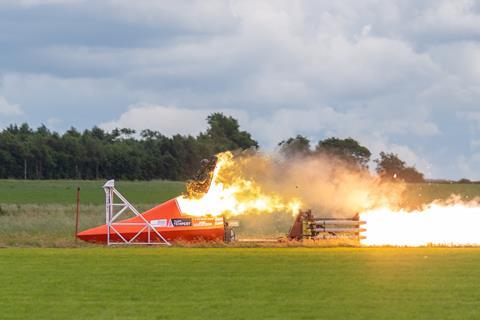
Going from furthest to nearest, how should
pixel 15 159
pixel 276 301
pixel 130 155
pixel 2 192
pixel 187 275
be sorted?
1. pixel 15 159
2. pixel 130 155
3. pixel 2 192
4. pixel 187 275
5. pixel 276 301

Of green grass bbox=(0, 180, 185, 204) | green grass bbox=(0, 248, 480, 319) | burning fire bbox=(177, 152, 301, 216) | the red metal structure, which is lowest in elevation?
green grass bbox=(0, 248, 480, 319)

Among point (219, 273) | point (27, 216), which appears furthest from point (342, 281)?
point (27, 216)

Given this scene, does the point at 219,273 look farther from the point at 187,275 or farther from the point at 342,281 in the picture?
the point at 342,281

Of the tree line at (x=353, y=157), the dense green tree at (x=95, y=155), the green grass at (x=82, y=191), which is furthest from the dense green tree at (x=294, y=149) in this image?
the dense green tree at (x=95, y=155)

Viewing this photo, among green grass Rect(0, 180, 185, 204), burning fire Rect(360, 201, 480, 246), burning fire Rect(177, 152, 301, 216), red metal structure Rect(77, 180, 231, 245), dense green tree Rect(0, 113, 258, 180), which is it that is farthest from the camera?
dense green tree Rect(0, 113, 258, 180)

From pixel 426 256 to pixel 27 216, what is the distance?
35.2 m

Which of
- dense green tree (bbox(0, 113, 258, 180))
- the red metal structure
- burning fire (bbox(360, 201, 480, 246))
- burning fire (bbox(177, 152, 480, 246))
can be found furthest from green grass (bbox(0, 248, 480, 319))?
dense green tree (bbox(0, 113, 258, 180))

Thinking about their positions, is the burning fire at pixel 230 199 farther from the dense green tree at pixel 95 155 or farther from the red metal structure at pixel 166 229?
the dense green tree at pixel 95 155

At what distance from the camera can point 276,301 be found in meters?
21.9

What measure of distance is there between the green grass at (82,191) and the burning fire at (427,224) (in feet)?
203

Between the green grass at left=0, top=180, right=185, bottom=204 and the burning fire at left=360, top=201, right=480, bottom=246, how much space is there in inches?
2433

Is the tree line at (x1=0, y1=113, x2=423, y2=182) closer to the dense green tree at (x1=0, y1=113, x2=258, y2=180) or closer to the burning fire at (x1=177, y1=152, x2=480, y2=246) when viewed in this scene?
the dense green tree at (x1=0, y1=113, x2=258, y2=180)

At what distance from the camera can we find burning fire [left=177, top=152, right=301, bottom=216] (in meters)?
38.2

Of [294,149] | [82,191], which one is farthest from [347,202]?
[82,191]
